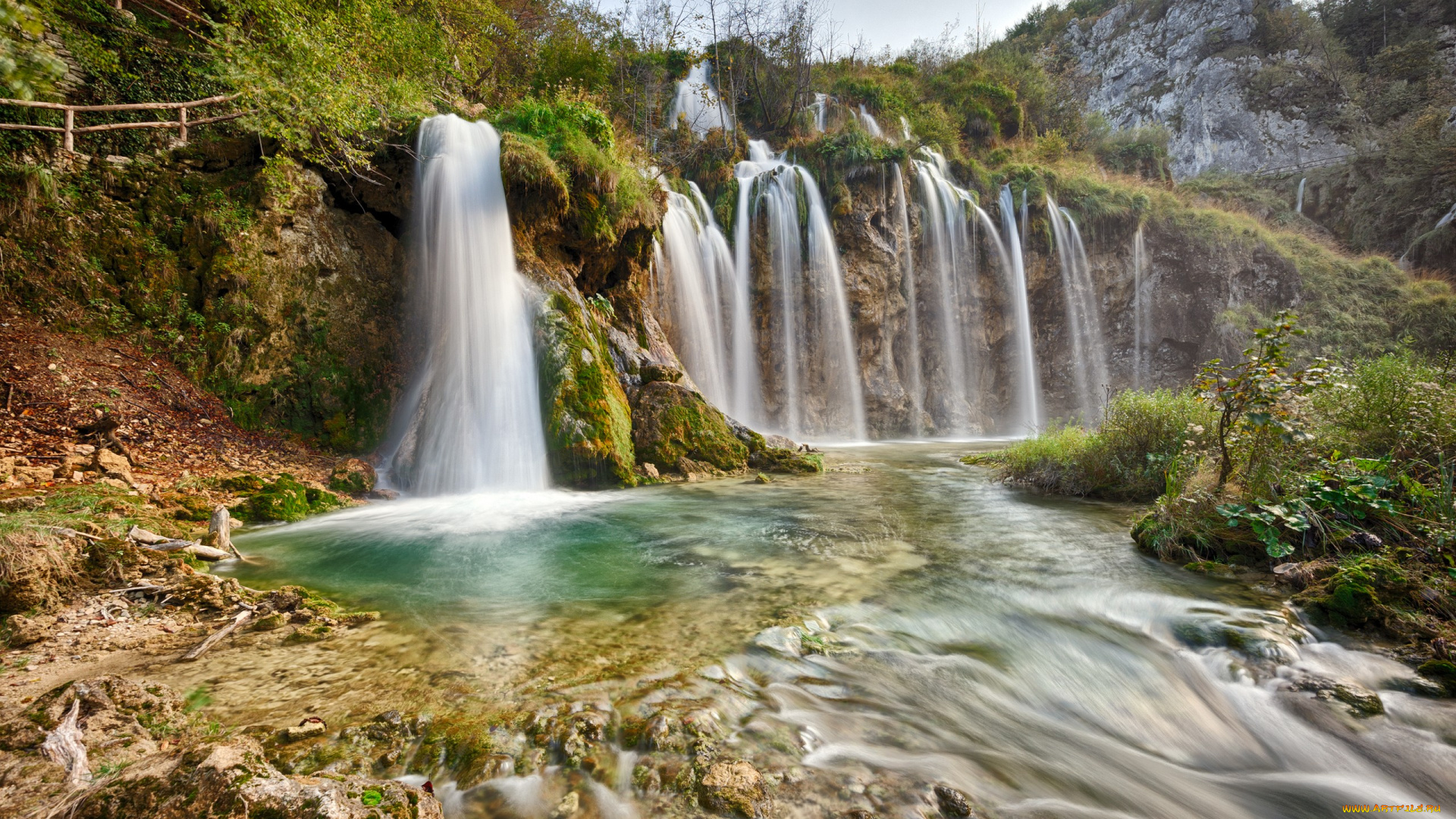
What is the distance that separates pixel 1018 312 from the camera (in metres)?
21.9

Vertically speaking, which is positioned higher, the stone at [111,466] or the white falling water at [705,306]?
the white falling water at [705,306]

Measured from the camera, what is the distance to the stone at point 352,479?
7.31 meters

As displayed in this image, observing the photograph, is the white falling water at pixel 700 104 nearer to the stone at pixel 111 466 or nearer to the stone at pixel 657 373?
the stone at pixel 657 373

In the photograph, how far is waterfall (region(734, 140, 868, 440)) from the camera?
18.7 meters

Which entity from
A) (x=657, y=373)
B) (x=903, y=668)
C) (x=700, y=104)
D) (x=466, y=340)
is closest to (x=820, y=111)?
(x=700, y=104)

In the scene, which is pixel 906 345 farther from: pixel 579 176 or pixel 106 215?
pixel 106 215

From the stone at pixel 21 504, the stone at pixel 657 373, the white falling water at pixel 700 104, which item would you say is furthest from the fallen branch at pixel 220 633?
the white falling water at pixel 700 104

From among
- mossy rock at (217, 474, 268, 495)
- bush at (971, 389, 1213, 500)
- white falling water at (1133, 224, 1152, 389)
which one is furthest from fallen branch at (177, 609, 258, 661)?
white falling water at (1133, 224, 1152, 389)

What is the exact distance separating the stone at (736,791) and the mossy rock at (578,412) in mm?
6862

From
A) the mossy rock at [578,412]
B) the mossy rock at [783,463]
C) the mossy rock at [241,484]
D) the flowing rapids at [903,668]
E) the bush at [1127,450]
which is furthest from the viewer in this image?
the mossy rock at [783,463]

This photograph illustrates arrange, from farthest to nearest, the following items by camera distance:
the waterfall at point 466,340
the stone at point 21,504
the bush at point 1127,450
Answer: the waterfall at point 466,340, the bush at point 1127,450, the stone at point 21,504

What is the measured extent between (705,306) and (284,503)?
40.1 feet

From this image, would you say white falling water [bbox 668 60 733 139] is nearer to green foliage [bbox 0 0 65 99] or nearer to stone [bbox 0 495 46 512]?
green foliage [bbox 0 0 65 99]

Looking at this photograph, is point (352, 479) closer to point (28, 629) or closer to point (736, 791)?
point (28, 629)
